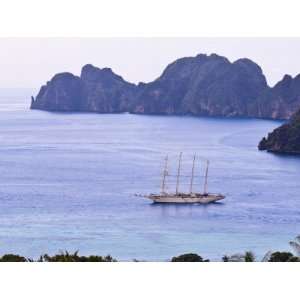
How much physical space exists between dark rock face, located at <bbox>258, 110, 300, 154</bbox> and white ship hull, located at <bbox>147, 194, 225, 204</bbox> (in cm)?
47

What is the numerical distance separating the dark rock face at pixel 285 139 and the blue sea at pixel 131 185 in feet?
0.17

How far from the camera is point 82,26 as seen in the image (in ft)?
23.1

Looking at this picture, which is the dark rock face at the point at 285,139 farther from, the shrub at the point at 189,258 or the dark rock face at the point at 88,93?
the dark rock face at the point at 88,93

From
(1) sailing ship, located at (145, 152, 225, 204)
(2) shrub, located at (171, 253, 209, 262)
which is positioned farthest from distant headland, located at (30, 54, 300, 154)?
(2) shrub, located at (171, 253, 209, 262)

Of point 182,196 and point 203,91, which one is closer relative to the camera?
point 182,196

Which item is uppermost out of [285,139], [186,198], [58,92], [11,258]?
[58,92]

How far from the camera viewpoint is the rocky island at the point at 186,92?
760 cm

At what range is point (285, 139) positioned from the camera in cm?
773

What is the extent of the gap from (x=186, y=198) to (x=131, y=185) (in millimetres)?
348

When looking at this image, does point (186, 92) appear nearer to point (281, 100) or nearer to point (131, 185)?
point (281, 100)

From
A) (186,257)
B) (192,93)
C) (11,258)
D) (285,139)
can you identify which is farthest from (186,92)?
(11,258)

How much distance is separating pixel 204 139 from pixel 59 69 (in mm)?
1004
